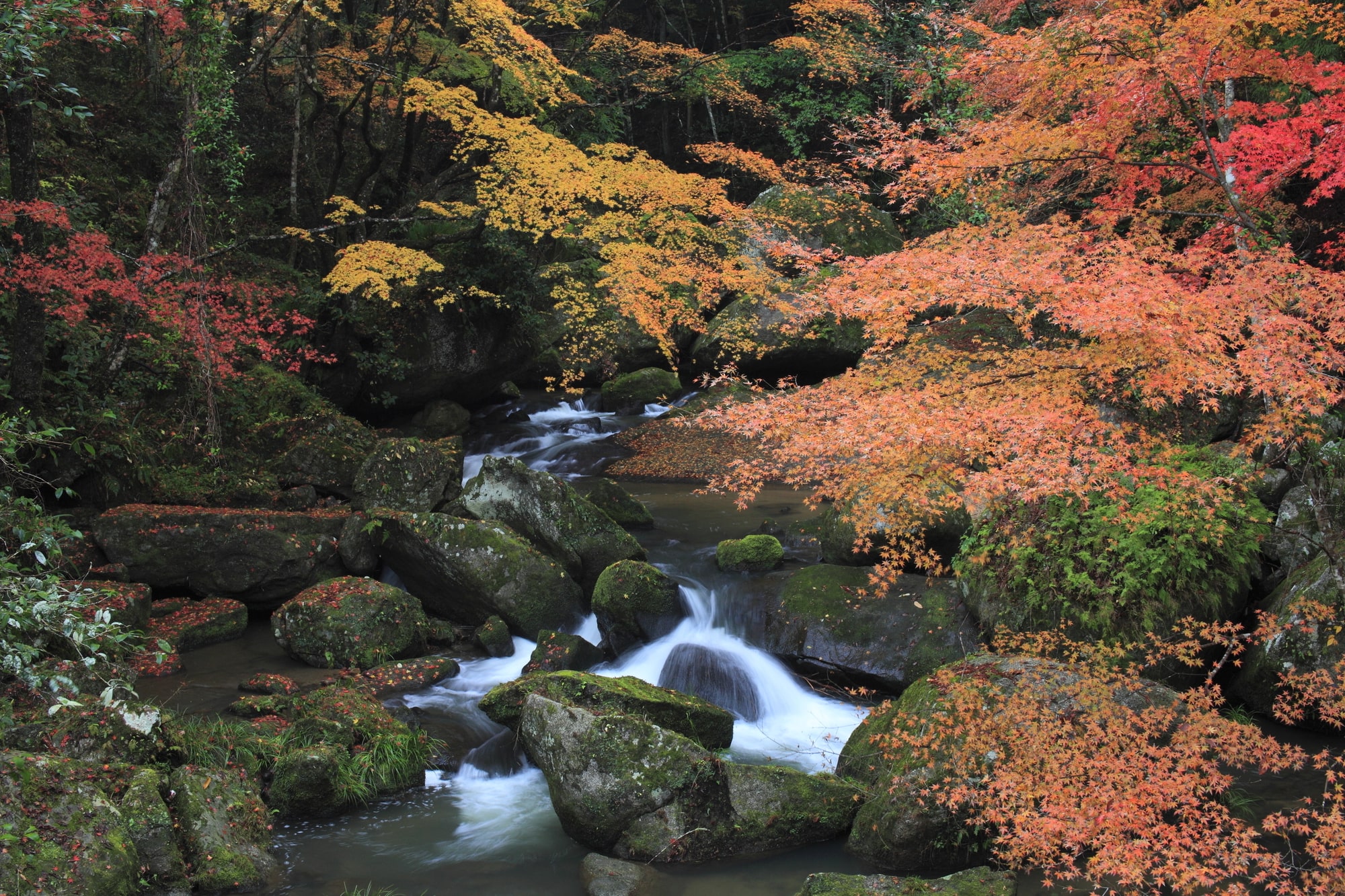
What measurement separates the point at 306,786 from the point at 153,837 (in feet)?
3.83

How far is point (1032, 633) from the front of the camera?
689 centimetres

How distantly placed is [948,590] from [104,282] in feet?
29.5

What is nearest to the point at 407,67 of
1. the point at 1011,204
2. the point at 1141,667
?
the point at 1011,204

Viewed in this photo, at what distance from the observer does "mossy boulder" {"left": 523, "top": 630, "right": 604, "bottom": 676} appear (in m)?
7.96

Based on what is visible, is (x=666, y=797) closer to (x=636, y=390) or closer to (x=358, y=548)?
(x=358, y=548)

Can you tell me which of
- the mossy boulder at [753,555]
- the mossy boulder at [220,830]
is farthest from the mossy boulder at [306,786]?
the mossy boulder at [753,555]

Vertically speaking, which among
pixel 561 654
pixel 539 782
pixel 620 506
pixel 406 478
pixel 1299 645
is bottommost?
pixel 539 782

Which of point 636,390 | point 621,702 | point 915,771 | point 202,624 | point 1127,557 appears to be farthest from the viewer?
point 636,390

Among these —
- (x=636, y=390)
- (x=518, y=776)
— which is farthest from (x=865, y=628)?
(x=636, y=390)

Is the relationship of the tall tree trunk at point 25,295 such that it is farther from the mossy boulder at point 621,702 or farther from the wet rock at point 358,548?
the mossy boulder at point 621,702

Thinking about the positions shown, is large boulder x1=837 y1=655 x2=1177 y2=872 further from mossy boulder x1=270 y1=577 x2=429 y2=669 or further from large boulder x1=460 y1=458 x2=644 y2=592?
mossy boulder x1=270 y1=577 x2=429 y2=669

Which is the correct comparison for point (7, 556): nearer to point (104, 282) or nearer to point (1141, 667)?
point (104, 282)

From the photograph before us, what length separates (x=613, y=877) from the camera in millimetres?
5125

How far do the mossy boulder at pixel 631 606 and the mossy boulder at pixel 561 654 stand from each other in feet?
1.09
